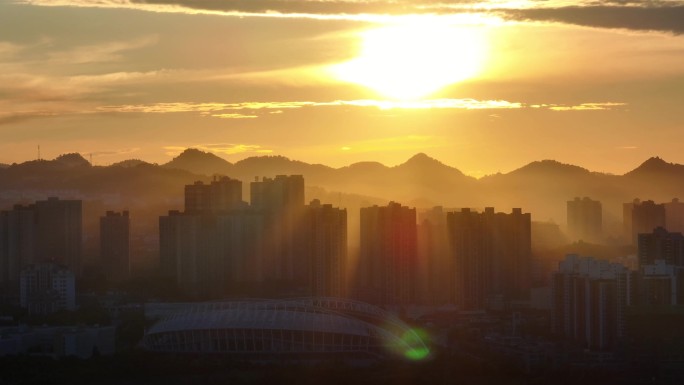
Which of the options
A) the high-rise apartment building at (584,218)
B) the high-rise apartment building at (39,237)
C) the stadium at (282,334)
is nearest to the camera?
the stadium at (282,334)

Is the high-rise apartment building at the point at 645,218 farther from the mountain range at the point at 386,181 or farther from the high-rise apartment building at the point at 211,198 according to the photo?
the high-rise apartment building at the point at 211,198

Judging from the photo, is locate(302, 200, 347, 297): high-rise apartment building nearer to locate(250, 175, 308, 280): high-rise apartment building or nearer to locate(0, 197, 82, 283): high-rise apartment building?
locate(250, 175, 308, 280): high-rise apartment building

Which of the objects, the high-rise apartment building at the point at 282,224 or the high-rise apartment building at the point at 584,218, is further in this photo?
the high-rise apartment building at the point at 584,218

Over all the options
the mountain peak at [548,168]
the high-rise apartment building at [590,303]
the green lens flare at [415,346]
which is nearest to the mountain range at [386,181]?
the mountain peak at [548,168]

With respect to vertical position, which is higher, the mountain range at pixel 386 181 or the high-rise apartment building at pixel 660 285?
the mountain range at pixel 386 181

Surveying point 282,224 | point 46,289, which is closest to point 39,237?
point 282,224

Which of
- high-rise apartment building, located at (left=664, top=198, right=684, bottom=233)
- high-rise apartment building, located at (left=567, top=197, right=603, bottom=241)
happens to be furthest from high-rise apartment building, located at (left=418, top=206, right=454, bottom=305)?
high-rise apartment building, located at (left=567, top=197, right=603, bottom=241)

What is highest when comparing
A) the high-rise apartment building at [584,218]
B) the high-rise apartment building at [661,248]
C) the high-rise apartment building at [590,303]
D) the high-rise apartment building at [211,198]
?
the high-rise apartment building at [211,198]

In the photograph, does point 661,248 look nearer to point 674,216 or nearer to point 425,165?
point 674,216

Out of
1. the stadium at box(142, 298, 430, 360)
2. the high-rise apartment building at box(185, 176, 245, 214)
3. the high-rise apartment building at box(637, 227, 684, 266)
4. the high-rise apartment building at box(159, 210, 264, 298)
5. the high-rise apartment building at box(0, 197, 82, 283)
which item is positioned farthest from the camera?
the high-rise apartment building at box(185, 176, 245, 214)
